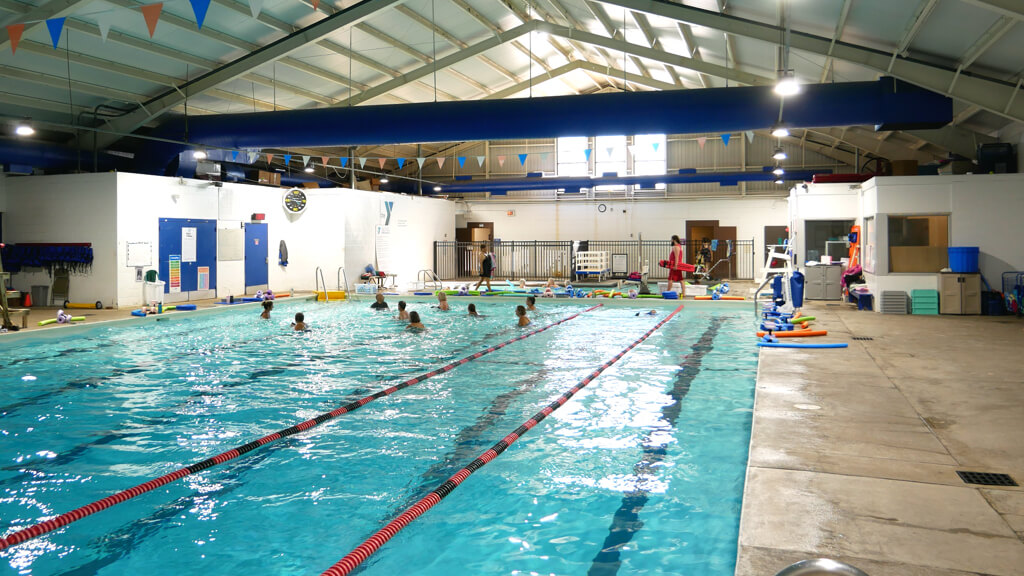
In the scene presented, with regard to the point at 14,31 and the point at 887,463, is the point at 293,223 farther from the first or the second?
the point at 887,463

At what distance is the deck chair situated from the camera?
14.6 metres

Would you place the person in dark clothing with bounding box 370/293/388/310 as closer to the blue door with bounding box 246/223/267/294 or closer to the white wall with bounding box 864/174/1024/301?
the blue door with bounding box 246/223/267/294

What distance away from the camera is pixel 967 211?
40.3 feet

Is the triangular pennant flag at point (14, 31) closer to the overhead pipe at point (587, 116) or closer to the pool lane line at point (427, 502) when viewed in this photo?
the overhead pipe at point (587, 116)

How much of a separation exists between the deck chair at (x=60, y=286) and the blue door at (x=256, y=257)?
14.3ft

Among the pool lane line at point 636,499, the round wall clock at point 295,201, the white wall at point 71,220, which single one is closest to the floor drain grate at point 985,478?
the pool lane line at point 636,499

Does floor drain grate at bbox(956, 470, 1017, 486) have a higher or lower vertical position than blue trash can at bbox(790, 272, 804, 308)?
lower

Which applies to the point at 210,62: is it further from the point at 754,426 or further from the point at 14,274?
the point at 754,426

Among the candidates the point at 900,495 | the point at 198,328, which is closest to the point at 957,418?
the point at 900,495

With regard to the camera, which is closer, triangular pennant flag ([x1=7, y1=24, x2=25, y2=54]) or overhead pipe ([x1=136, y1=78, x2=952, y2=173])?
triangular pennant flag ([x1=7, y1=24, x2=25, y2=54])

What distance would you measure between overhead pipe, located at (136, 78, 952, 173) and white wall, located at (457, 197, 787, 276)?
14.3 metres

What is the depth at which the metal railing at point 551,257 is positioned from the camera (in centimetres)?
2633

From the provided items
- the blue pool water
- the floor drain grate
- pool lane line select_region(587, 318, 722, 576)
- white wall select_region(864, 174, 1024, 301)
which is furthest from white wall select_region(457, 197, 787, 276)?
the floor drain grate

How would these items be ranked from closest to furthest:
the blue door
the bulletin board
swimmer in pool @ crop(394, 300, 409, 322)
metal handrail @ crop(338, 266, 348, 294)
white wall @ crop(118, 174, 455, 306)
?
1. swimmer in pool @ crop(394, 300, 409, 322)
2. white wall @ crop(118, 174, 455, 306)
3. the bulletin board
4. the blue door
5. metal handrail @ crop(338, 266, 348, 294)
